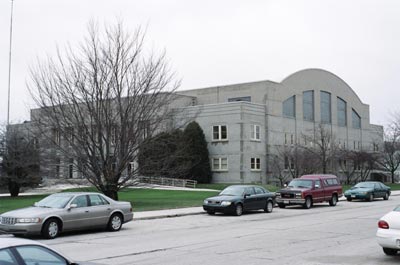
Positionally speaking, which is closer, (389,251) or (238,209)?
(389,251)

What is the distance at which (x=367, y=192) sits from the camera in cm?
3603

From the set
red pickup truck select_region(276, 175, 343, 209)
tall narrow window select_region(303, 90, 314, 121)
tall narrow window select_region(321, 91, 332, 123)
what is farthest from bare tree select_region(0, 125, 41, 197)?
tall narrow window select_region(321, 91, 332, 123)

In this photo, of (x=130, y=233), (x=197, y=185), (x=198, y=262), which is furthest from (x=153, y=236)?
(x=197, y=185)

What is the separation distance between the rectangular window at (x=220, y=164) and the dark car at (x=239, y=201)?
104 ft

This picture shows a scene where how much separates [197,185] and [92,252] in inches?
1698

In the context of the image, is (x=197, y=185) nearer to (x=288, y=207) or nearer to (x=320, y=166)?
(x=320, y=166)

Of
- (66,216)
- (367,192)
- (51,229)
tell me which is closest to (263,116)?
(367,192)

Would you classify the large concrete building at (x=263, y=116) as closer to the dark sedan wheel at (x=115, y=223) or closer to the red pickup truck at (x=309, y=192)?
the red pickup truck at (x=309, y=192)

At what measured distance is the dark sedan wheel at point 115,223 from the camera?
718 inches

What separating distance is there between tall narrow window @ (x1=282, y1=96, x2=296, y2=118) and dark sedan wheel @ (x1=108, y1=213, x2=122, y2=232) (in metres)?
48.1

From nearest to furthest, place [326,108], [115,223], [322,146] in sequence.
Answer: [115,223], [322,146], [326,108]

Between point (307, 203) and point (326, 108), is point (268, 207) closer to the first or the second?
point (307, 203)

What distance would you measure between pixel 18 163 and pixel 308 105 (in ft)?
127

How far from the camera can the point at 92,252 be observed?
509 inches
